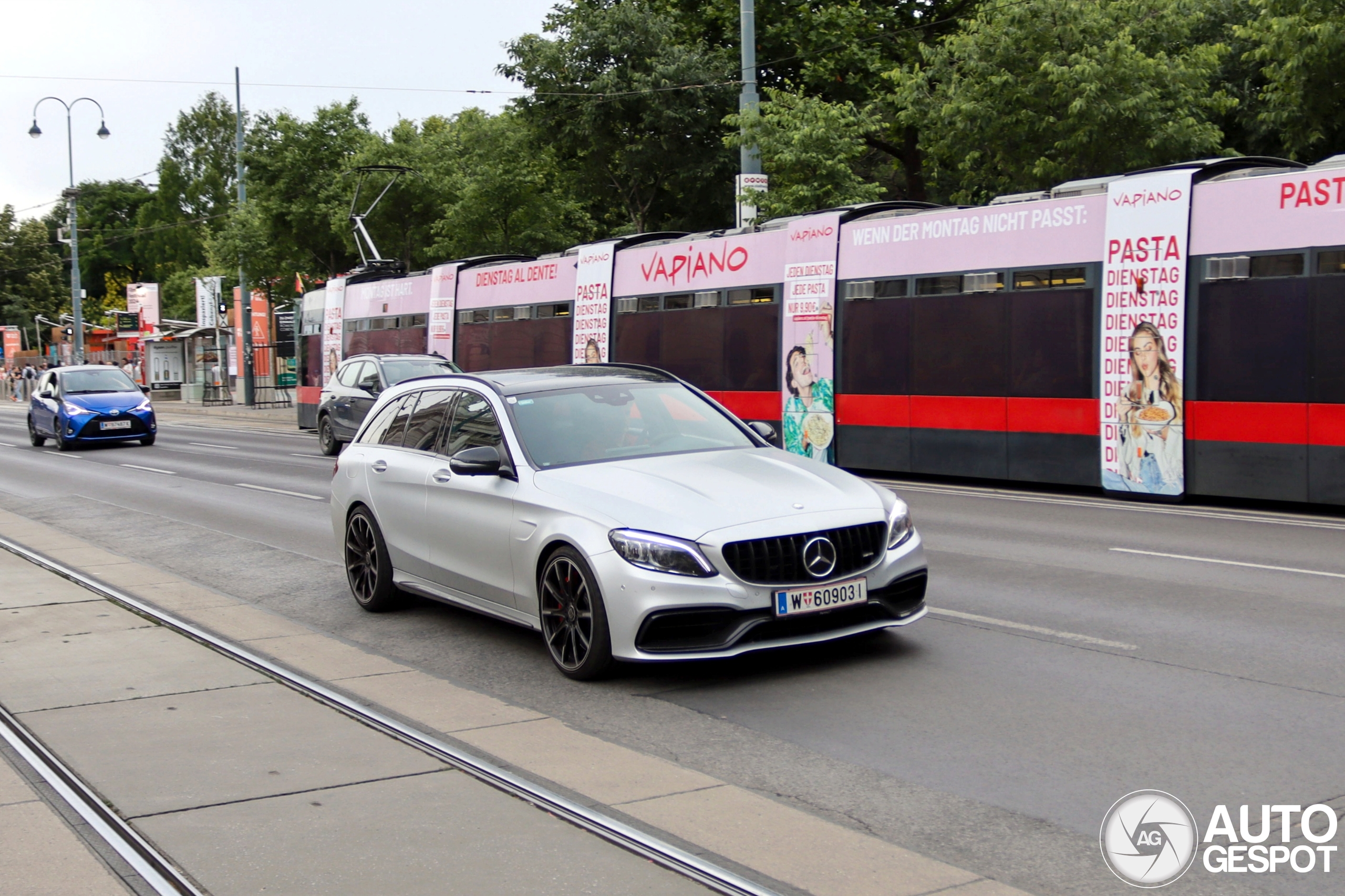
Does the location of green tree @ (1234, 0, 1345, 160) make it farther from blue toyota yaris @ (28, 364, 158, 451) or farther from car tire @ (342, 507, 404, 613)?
blue toyota yaris @ (28, 364, 158, 451)

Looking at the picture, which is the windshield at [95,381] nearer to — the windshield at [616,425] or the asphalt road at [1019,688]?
the asphalt road at [1019,688]

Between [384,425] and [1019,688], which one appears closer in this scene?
[1019,688]

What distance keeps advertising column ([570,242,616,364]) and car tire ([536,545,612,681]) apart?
15.1 meters

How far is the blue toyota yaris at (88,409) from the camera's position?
27.9 metres

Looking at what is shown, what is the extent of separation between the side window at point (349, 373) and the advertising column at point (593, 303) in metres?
→ 4.08

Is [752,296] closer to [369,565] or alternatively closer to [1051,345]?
[1051,345]

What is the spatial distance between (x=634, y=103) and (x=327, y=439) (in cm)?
1309

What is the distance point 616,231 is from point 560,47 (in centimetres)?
672

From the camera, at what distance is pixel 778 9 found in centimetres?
3475

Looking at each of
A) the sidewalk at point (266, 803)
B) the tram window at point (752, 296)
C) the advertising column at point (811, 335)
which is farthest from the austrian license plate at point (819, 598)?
the tram window at point (752, 296)

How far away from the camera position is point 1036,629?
7742mm

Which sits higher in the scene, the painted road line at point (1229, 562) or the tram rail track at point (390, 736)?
the painted road line at point (1229, 562)

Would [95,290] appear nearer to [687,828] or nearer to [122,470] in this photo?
[122,470]

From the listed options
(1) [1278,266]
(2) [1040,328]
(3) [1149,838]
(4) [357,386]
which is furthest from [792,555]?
(4) [357,386]
